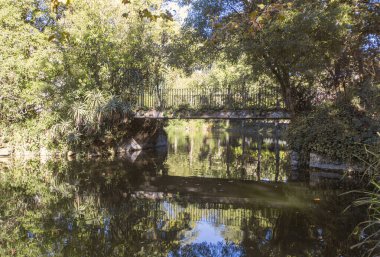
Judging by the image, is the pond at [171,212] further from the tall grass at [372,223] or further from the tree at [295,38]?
the tree at [295,38]

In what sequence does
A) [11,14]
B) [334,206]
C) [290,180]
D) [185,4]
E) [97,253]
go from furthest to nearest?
1. [11,14]
2. [185,4]
3. [290,180]
4. [334,206]
5. [97,253]

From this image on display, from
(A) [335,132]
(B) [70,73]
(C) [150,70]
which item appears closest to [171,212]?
(A) [335,132]

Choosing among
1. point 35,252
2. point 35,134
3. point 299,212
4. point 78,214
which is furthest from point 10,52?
point 299,212

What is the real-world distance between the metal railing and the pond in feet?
12.7

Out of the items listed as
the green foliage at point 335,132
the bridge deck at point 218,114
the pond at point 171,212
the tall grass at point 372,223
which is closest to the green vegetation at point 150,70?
the green foliage at point 335,132

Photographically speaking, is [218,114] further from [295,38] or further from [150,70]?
[295,38]

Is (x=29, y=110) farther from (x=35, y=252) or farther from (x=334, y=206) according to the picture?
(x=334, y=206)

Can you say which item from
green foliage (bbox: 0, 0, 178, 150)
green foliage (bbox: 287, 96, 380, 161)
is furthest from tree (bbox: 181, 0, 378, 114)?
green foliage (bbox: 0, 0, 178, 150)

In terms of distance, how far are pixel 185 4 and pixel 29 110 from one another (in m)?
7.86

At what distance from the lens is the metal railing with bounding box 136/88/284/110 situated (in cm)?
1455

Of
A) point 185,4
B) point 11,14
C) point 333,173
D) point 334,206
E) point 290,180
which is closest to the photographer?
point 334,206

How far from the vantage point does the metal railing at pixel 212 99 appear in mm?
14547

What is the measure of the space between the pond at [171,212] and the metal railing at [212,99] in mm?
3878

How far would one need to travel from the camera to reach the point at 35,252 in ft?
14.6
